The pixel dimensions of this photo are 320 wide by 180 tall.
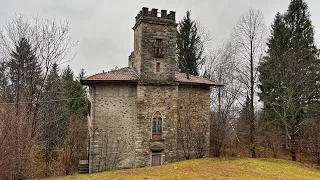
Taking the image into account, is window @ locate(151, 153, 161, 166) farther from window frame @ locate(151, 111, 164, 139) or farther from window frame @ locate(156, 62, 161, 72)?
window frame @ locate(156, 62, 161, 72)

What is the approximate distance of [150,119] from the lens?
55.6 feet

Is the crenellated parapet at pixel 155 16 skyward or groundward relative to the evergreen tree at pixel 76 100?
skyward

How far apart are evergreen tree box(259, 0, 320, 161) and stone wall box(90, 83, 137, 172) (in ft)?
37.8

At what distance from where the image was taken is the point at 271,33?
2605 cm

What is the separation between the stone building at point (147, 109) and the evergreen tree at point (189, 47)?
11625 millimetres

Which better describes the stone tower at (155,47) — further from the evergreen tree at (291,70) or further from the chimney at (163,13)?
the evergreen tree at (291,70)

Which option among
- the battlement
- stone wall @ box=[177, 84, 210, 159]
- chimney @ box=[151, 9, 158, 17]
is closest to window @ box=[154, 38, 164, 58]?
the battlement

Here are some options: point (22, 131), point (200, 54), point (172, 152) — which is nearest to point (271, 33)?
point (200, 54)

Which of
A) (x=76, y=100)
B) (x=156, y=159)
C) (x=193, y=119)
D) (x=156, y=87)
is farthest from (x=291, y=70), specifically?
(x=76, y=100)

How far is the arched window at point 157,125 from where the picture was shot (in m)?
17.0

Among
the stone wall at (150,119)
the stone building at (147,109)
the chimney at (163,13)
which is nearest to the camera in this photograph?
the stone building at (147,109)

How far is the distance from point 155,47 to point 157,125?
542 cm

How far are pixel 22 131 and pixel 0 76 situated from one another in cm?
2083

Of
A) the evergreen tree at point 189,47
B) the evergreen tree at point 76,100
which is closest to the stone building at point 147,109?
the evergreen tree at point 189,47
